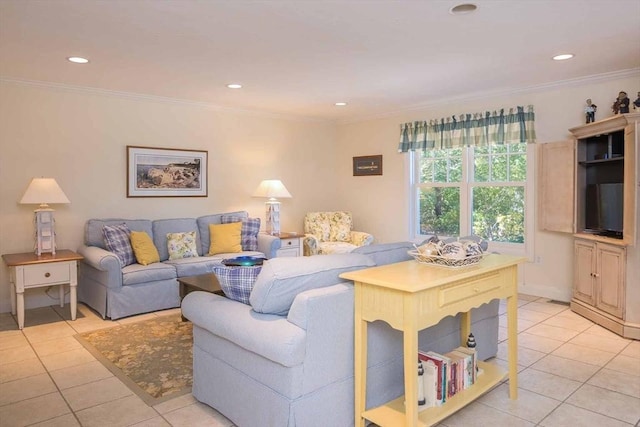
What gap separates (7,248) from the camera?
4.65 m

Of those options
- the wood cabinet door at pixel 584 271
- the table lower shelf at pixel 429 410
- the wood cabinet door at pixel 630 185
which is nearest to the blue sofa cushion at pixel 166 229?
the table lower shelf at pixel 429 410

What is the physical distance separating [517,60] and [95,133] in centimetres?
444

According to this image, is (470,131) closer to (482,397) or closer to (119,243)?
(482,397)

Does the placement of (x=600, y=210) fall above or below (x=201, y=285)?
above

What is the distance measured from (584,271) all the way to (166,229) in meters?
4.50

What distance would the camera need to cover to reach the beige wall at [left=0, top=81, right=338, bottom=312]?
184 inches

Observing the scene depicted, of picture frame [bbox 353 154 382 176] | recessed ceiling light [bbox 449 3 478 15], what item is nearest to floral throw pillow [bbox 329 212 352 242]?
picture frame [bbox 353 154 382 176]

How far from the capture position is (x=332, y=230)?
6812mm

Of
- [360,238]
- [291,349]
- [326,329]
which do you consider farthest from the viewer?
[360,238]

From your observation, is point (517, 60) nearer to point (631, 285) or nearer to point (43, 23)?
point (631, 285)

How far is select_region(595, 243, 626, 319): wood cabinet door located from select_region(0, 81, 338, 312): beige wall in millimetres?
4125

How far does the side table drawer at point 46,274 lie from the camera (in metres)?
4.11

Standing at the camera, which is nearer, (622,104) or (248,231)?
(622,104)

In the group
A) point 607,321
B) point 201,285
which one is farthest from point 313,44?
point 607,321
